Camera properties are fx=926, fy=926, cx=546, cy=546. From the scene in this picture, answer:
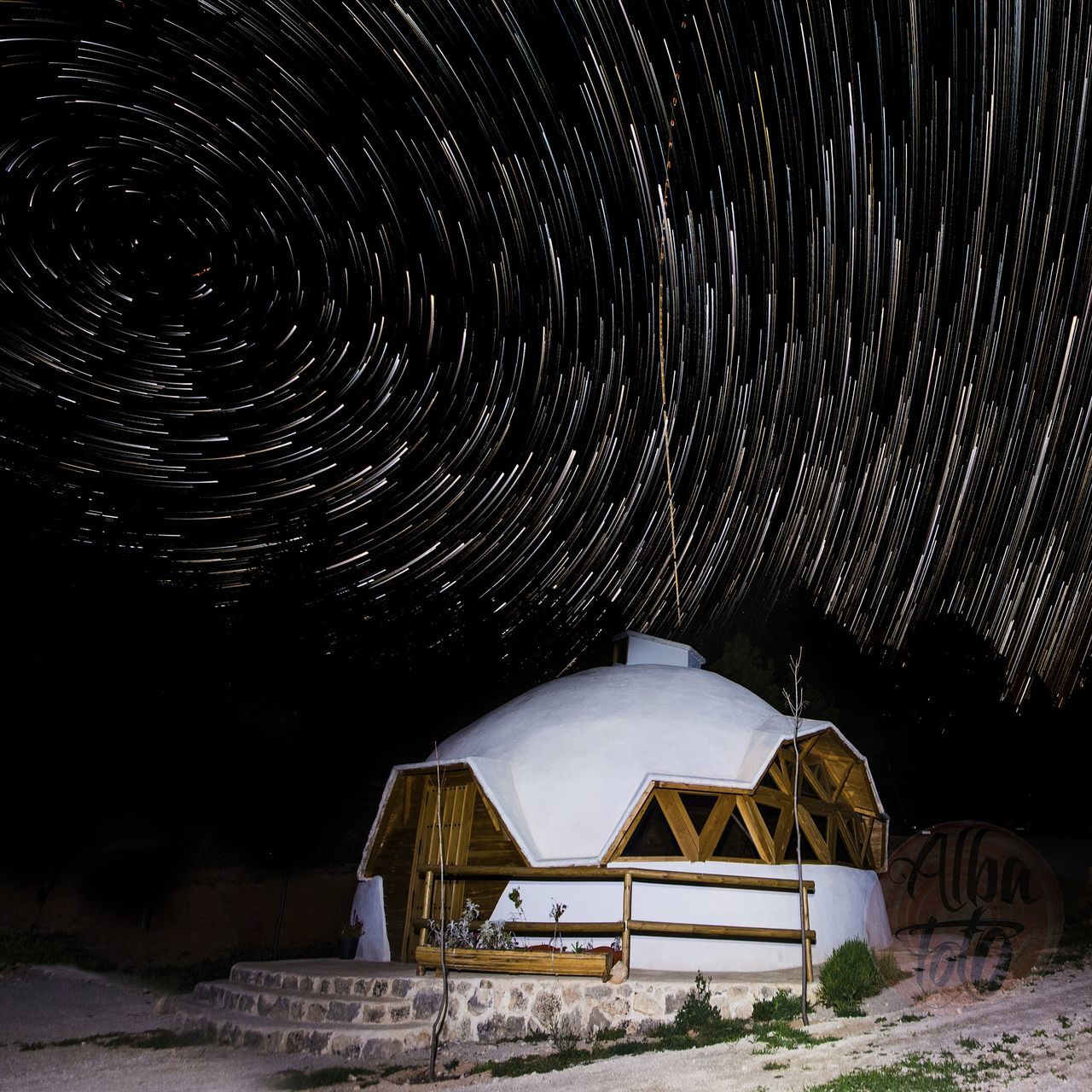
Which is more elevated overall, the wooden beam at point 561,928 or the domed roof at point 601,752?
the domed roof at point 601,752

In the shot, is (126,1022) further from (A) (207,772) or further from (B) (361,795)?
(B) (361,795)

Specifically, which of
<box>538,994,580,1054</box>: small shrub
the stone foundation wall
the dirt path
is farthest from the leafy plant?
the dirt path

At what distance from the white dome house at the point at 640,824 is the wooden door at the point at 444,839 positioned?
26mm

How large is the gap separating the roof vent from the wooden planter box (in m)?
7.51

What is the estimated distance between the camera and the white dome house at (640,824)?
38.4 ft

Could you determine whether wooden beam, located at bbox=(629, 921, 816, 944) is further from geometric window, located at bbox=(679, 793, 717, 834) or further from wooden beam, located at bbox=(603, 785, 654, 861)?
geometric window, located at bbox=(679, 793, 717, 834)

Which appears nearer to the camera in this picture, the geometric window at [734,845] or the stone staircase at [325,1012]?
the stone staircase at [325,1012]

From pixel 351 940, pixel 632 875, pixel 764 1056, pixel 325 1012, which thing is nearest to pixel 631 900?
pixel 632 875

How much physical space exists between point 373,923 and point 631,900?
4.97m

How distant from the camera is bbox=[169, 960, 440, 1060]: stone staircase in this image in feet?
32.0

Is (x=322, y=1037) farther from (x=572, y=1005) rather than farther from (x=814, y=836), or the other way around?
(x=814, y=836)

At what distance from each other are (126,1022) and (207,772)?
46.5ft

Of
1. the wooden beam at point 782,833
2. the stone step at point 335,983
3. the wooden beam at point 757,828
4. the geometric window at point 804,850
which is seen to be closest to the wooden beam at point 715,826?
the wooden beam at point 757,828

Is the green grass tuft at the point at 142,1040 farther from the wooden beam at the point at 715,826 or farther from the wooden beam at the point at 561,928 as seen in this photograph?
the wooden beam at the point at 715,826
